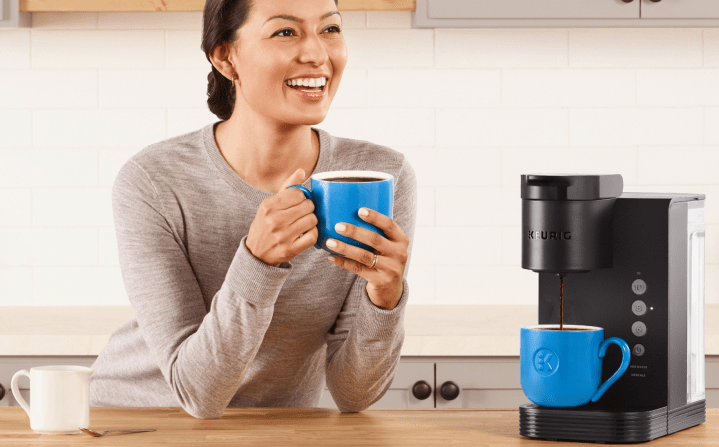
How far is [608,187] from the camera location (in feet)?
3.67

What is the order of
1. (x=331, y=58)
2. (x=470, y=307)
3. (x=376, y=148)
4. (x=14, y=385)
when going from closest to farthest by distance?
(x=14, y=385)
(x=331, y=58)
(x=376, y=148)
(x=470, y=307)

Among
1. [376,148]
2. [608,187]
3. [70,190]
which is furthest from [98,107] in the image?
[608,187]

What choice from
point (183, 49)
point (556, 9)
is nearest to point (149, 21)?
point (183, 49)

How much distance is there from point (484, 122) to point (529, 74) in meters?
0.19

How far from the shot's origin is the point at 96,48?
2.57m

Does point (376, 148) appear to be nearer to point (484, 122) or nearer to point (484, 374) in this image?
point (484, 374)

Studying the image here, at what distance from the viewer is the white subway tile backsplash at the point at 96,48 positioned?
2561 mm

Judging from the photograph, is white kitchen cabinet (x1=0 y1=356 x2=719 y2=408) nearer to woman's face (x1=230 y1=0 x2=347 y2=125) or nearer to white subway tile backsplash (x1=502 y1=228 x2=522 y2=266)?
white subway tile backsplash (x1=502 y1=228 x2=522 y2=266)

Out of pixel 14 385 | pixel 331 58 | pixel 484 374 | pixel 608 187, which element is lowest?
pixel 484 374

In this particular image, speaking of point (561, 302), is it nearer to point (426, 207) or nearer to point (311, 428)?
point (311, 428)

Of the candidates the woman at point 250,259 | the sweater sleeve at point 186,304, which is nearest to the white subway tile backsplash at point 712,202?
the woman at point 250,259

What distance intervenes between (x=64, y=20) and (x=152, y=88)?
0.32 meters

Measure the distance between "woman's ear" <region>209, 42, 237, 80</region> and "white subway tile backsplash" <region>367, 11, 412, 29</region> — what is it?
3.94 ft

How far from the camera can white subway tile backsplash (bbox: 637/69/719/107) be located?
8.47ft
